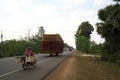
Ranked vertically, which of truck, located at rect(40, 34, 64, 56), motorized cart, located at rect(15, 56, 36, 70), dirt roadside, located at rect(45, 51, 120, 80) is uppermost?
truck, located at rect(40, 34, 64, 56)

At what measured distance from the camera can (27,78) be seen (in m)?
17.6

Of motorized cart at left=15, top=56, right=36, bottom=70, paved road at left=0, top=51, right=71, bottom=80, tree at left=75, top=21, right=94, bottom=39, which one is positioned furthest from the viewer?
tree at left=75, top=21, right=94, bottom=39

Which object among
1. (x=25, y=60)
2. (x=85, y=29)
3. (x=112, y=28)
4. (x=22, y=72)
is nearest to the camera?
(x=22, y=72)

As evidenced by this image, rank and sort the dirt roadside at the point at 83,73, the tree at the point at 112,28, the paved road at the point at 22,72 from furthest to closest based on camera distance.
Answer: the tree at the point at 112,28 → the dirt roadside at the point at 83,73 → the paved road at the point at 22,72

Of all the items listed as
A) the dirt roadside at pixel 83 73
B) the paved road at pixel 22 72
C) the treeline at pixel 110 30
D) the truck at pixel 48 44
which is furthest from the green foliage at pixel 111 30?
the paved road at pixel 22 72

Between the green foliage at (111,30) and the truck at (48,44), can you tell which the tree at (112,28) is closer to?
the green foliage at (111,30)

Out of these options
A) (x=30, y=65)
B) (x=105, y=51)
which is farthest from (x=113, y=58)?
(x=30, y=65)

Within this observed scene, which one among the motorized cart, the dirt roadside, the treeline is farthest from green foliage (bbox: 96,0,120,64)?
the motorized cart

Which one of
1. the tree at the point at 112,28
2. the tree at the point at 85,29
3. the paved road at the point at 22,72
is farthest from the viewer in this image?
the tree at the point at 85,29

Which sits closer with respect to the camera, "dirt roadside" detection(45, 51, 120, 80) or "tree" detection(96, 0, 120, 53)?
"dirt roadside" detection(45, 51, 120, 80)

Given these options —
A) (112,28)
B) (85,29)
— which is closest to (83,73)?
(112,28)

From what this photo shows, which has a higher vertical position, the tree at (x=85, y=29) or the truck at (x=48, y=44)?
the tree at (x=85, y=29)

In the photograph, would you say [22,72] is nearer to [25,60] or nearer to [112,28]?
[25,60]

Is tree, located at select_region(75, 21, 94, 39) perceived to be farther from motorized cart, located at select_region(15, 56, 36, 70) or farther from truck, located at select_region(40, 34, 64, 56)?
motorized cart, located at select_region(15, 56, 36, 70)
